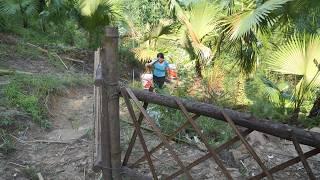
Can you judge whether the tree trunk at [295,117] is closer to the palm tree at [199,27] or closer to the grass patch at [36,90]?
the palm tree at [199,27]

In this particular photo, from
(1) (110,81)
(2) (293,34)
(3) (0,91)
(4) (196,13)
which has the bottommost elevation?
(3) (0,91)

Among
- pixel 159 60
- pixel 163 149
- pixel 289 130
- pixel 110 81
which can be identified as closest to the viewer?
pixel 289 130

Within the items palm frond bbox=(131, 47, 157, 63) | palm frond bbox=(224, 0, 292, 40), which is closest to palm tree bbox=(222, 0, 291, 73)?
palm frond bbox=(224, 0, 292, 40)

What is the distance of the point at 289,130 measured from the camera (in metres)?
1.90

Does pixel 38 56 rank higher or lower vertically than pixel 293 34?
lower

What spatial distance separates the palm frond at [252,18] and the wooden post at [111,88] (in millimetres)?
3460

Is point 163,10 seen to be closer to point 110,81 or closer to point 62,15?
point 62,15

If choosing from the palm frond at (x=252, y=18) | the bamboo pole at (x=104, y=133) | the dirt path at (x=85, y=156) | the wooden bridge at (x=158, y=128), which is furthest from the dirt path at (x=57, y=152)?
the palm frond at (x=252, y=18)

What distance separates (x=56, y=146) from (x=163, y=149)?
1.36 m

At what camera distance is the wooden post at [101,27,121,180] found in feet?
8.23

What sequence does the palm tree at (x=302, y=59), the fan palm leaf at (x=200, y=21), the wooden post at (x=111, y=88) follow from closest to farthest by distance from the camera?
the wooden post at (x=111, y=88), the palm tree at (x=302, y=59), the fan palm leaf at (x=200, y=21)

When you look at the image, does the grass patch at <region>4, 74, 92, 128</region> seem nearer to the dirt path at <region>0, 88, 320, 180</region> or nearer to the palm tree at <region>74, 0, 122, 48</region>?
the dirt path at <region>0, 88, 320, 180</region>

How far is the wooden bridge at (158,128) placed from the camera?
1937 millimetres

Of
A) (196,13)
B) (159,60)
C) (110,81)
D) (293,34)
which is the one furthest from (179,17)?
(110,81)
